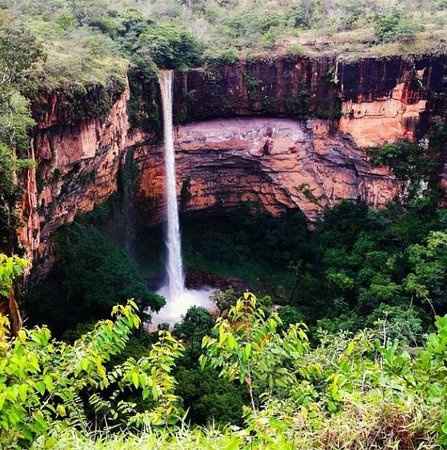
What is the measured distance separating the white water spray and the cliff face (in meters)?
0.36

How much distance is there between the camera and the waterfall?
18.2 m

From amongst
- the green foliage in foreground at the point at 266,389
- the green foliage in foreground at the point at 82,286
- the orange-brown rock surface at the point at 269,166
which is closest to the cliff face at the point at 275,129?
the orange-brown rock surface at the point at 269,166

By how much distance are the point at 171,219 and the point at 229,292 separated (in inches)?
156

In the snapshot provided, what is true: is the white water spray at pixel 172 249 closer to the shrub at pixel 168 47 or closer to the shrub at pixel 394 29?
the shrub at pixel 168 47

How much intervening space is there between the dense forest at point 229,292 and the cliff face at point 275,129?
501 mm

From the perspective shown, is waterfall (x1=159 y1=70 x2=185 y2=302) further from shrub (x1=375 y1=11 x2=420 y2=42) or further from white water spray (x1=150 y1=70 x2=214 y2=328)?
shrub (x1=375 y1=11 x2=420 y2=42)

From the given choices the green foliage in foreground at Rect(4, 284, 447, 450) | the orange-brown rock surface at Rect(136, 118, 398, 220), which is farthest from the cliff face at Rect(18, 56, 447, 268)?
the green foliage in foreground at Rect(4, 284, 447, 450)

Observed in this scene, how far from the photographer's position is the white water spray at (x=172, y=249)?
17.8 m

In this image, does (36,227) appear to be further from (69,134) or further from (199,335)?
(199,335)

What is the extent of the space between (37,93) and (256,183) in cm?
1036

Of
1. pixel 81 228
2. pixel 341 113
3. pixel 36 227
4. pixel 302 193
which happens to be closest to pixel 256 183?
pixel 302 193

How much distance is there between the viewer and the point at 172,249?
1923 centimetres

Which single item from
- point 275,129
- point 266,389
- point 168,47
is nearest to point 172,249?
point 275,129

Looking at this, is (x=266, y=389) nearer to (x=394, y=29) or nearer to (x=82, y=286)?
(x=82, y=286)
